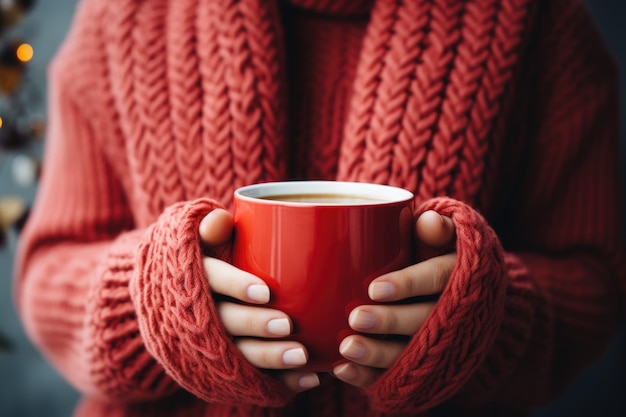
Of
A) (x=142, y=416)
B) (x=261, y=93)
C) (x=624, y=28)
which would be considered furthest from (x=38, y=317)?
(x=624, y=28)

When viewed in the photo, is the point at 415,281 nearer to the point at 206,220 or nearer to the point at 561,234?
the point at 206,220

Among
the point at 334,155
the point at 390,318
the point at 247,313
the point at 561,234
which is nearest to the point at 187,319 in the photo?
the point at 247,313

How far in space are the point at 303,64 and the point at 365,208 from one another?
37 cm

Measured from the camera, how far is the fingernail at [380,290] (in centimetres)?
40

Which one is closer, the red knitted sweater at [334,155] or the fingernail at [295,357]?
the fingernail at [295,357]

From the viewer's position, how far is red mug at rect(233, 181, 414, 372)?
A: 389 mm

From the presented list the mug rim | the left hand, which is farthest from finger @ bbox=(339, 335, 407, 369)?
the mug rim

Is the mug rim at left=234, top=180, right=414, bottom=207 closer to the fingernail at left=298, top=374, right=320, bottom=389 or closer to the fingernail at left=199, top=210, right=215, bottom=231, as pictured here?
the fingernail at left=199, top=210, right=215, bottom=231

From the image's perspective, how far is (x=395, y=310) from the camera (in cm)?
43

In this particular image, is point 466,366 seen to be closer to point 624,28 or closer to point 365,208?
point 365,208

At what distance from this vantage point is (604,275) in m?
0.74

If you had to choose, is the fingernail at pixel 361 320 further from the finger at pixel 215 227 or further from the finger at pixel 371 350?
the finger at pixel 215 227

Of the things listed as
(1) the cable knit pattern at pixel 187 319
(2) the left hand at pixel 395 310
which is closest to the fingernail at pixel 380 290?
(2) the left hand at pixel 395 310

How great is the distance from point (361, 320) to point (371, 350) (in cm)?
3
